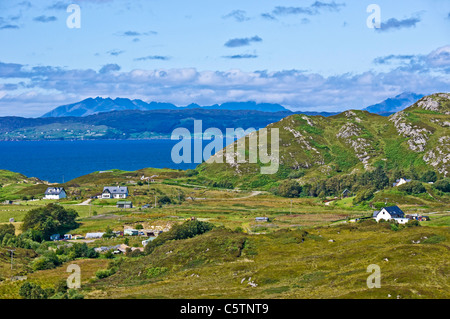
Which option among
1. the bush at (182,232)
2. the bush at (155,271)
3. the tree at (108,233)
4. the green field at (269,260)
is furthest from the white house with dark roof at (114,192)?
the bush at (155,271)

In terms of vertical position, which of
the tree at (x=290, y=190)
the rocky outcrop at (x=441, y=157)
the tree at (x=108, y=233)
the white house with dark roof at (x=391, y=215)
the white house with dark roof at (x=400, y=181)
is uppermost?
the rocky outcrop at (x=441, y=157)

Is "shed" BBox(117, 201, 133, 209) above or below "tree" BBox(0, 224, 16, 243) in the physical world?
above

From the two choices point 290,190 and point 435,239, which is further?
point 290,190

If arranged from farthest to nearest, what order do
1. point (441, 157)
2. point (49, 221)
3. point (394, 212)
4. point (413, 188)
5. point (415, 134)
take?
1. point (415, 134)
2. point (441, 157)
3. point (413, 188)
4. point (394, 212)
5. point (49, 221)

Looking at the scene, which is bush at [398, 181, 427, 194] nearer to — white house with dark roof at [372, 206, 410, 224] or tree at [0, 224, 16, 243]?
white house with dark roof at [372, 206, 410, 224]

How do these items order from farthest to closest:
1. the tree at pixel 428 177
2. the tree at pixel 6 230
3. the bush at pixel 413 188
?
the tree at pixel 428 177 → the bush at pixel 413 188 → the tree at pixel 6 230

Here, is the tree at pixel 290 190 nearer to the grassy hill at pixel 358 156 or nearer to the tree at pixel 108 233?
the grassy hill at pixel 358 156

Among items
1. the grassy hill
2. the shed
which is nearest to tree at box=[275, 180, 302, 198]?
the grassy hill

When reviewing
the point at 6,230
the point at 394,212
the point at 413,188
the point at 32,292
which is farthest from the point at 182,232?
the point at 413,188

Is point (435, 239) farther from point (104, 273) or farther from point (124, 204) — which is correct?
point (124, 204)

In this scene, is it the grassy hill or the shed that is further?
the grassy hill
